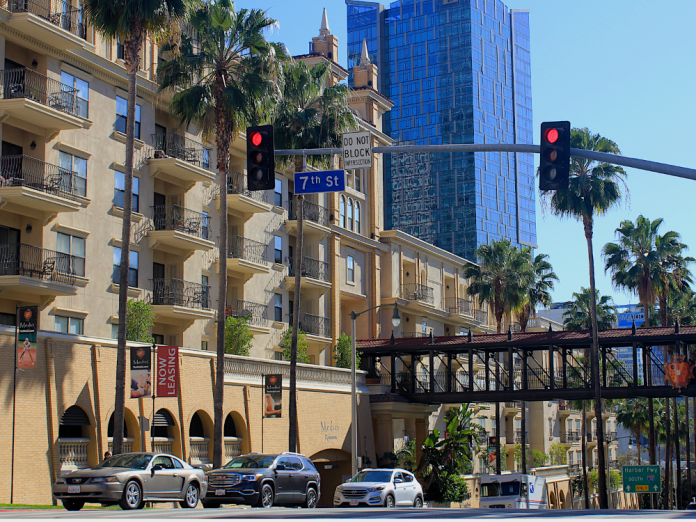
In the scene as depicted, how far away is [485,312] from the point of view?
80375mm

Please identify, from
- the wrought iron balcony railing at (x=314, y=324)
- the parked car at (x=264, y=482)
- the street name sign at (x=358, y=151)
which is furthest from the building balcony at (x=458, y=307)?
the street name sign at (x=358, y=151)

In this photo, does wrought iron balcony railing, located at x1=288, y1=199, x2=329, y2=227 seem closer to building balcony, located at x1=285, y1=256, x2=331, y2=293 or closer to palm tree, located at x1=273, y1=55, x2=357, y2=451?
building balcony, located at x1=285, y1=256, x2=331, y2=293

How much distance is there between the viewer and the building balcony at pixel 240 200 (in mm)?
47375

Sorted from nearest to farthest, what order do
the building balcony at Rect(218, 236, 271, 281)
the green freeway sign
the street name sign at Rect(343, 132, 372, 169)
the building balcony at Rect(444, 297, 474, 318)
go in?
the street name sign at Rect(343, 132, 372, 169) → the building balcony at Rect(218, 236, 271, 281) → the green freeway sign → the building balcony at Rect(444, 297, 474, 318)

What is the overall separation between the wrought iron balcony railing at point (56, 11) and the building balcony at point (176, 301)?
12.2m

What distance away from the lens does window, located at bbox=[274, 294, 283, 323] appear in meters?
52.6

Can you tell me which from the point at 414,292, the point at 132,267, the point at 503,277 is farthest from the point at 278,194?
the point at 503,277

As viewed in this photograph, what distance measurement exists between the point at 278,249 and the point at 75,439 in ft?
81.7

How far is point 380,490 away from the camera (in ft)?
91.9

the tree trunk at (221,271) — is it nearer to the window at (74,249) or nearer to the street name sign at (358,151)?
the window at (74,249)

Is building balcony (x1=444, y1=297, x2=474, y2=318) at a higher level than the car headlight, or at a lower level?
higher

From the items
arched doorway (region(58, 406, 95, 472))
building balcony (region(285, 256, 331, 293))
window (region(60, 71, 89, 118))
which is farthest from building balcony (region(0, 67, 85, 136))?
building balcony (region(285, 256, 331, 293))

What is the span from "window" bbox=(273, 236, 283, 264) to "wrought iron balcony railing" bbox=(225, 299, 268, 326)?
13.0 ft

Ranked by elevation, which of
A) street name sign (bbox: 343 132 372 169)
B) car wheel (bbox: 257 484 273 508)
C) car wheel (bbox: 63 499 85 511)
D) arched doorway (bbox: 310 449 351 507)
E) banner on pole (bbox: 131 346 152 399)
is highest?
street name sign (bbox: 343 132 372 169)
